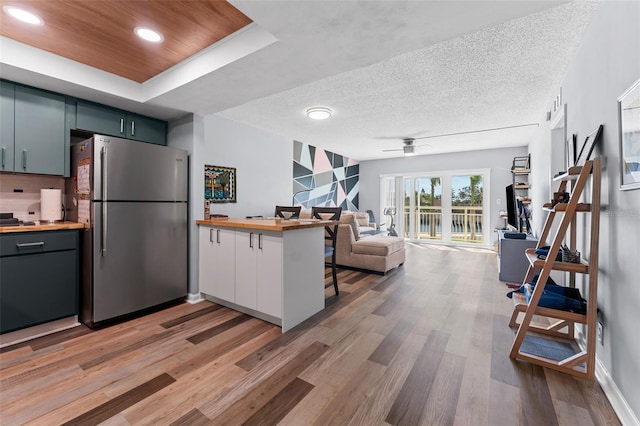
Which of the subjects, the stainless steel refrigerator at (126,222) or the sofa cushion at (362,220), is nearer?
the stainless steel refrigerator at (126,222)

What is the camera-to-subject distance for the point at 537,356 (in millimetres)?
1978

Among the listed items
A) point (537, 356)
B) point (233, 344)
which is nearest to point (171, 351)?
point (233, 344)

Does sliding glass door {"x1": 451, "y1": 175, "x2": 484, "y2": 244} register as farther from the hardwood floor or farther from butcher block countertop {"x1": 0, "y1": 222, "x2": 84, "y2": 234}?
butcher block countertop {"x1": 0, "y1": 222, "x2": 84, "y2": 234}

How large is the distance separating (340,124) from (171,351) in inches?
152

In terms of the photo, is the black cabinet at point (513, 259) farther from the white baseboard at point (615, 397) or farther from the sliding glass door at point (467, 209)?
the sliding glass door at point (467, 209)

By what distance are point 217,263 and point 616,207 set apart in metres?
3.18

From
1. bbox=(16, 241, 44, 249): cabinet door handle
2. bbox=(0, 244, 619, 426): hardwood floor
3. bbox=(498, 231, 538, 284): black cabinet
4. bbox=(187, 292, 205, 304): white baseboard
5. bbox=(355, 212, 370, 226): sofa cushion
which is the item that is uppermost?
bbox=(355, 212, 370, 226): sofa cushion

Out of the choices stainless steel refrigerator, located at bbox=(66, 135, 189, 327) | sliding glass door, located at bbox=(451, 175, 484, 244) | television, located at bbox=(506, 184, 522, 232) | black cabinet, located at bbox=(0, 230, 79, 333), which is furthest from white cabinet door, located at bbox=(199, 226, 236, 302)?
sliding glass door, located at bbox=(451, 175, 484, 244)

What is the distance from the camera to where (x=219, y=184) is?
12.8 feet

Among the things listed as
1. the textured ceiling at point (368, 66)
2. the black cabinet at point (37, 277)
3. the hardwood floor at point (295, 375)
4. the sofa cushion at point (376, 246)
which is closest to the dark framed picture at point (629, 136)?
the textured ceiling at point (368, 66)

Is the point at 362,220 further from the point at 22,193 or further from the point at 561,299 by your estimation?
the point at 22,193

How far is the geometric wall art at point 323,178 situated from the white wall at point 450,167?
0.35 metres

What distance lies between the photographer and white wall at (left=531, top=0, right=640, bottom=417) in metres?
1.33

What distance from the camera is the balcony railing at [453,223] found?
22.8 feet
